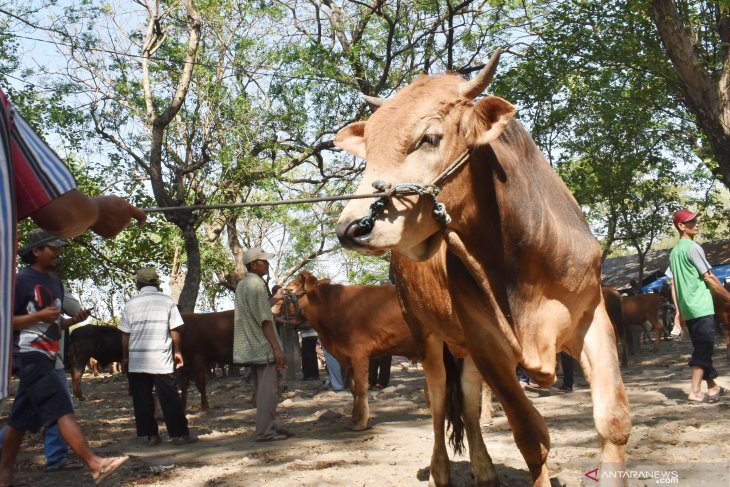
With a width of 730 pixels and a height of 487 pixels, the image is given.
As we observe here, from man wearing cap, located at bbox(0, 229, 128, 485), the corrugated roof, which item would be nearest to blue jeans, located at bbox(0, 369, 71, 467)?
man wearing cap, located at bbox(0, 229, 128, 485)

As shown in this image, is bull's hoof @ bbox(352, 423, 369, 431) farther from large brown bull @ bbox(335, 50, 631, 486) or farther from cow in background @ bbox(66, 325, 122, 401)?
cow in background @ bbox(66, 325, 122, 401)

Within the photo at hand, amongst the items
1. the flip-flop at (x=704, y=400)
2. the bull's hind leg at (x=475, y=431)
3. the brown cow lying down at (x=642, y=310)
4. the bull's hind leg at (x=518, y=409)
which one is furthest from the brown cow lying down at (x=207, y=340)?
the brown cow lying down at (x=642, y=310)

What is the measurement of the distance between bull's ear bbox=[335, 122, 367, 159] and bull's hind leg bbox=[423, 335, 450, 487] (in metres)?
2.22

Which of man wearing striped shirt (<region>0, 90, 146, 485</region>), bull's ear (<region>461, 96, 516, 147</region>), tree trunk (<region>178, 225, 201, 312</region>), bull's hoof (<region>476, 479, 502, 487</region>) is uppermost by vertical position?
tree trunk (<region>178, 225, 201, 312</region>)

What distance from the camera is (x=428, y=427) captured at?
8.56 meters

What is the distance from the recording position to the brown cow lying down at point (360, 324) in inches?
389

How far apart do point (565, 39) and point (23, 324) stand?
34.7ft

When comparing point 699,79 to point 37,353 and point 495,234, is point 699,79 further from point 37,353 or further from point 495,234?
point 37,353

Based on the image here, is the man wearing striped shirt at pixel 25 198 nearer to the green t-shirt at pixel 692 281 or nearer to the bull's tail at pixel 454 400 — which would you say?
the bull's tail at pixel 454 400

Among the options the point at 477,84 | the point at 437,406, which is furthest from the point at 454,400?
the point at 477,84

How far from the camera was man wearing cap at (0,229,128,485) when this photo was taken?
19.3 feet

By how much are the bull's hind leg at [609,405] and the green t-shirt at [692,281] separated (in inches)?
197

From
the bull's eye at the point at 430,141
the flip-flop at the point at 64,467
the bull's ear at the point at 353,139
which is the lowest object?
the flip-flop at the point at 64,467

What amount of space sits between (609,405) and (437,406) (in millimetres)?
2192
